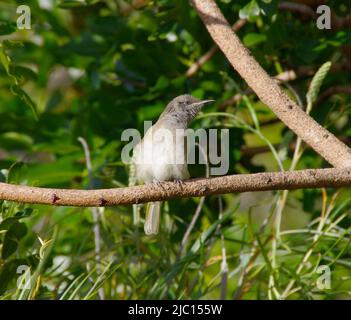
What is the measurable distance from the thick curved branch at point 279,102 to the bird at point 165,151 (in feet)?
1.22

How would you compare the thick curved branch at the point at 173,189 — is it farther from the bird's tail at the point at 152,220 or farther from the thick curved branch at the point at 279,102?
the bird's tail at the point at 152,220

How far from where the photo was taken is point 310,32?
3.02 metres

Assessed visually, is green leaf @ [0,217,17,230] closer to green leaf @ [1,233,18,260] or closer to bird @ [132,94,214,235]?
green leaf @ [1,233,18,260]

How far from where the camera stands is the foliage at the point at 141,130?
8.73ft

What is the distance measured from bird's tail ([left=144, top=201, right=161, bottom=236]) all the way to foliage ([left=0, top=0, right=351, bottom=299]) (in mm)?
89

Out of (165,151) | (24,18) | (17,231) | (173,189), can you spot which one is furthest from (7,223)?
(24,18)

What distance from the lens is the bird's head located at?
2676 mm

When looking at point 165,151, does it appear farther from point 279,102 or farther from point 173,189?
point 173,189

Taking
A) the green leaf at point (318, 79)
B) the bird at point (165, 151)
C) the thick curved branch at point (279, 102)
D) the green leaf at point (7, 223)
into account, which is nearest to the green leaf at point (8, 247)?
the green leaf at point (7, 223)

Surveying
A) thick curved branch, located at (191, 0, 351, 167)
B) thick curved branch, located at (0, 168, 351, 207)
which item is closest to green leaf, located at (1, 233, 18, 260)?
thick curved branch, located at (0, 168, 351, 207)

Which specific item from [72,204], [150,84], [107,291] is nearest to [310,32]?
[150,84]

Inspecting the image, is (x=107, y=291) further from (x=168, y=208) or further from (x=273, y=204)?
(x=273, y=204)

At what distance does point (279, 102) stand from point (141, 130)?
97 cm

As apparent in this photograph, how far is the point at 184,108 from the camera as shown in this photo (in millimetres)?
2697
